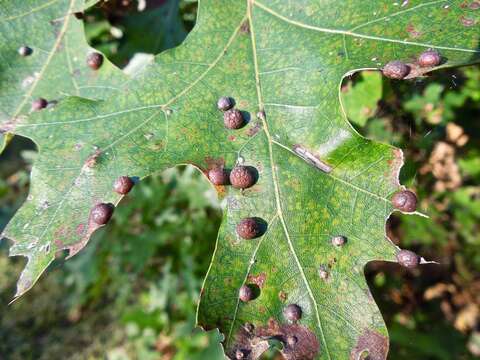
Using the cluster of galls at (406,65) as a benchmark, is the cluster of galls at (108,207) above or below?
below

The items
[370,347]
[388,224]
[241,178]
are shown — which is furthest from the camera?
[388,224]

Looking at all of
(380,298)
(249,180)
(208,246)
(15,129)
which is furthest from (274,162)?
(380,298)

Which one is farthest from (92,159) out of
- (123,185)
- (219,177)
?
(219,177)

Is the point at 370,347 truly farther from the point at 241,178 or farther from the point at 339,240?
the point at 241,178

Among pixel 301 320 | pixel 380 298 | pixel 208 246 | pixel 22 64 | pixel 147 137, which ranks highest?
pixel 22 64

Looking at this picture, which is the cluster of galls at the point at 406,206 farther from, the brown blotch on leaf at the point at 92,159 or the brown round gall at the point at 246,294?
the brown blotch on leaf at the point at 92,159

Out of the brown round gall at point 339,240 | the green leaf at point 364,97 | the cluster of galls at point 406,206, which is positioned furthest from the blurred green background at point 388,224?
the brown round gall at point 339,240

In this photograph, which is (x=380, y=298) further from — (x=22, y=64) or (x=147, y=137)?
(x=22, y=64)
